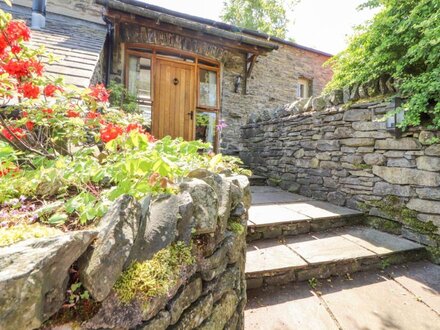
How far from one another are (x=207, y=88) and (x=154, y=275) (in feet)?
18.5

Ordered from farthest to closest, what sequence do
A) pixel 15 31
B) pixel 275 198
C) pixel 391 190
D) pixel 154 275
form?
1. pixel 275 198
2. pixel 391 190
3. pixel 15 31
4. pixel 154 275

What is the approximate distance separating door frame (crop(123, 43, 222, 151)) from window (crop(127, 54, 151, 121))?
68mm

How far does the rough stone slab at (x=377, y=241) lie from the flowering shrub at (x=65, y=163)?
6.21 feet

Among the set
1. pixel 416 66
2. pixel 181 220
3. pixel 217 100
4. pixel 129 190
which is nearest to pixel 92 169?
pixel 129 190

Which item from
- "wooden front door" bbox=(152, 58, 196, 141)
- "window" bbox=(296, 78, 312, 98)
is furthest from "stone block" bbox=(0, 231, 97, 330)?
"window" bbox=(296, 78, 312, 98)

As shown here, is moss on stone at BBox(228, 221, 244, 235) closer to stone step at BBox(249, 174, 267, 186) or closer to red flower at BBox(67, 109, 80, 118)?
red flower at BBox(67, 109, 80, 118)

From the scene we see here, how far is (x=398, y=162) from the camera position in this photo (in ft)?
8.74

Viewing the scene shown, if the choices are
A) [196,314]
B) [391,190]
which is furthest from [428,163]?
[196,314]

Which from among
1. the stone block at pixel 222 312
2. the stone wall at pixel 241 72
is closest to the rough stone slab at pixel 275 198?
the stone block at pixel 222 312

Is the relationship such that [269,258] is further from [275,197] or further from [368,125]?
[368,125]

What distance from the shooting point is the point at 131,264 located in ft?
2.72

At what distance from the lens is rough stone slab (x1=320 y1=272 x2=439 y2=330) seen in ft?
5.30

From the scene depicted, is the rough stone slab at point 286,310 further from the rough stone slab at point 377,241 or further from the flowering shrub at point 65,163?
the flowering shrub at point 65,163

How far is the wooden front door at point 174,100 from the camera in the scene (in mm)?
5391
